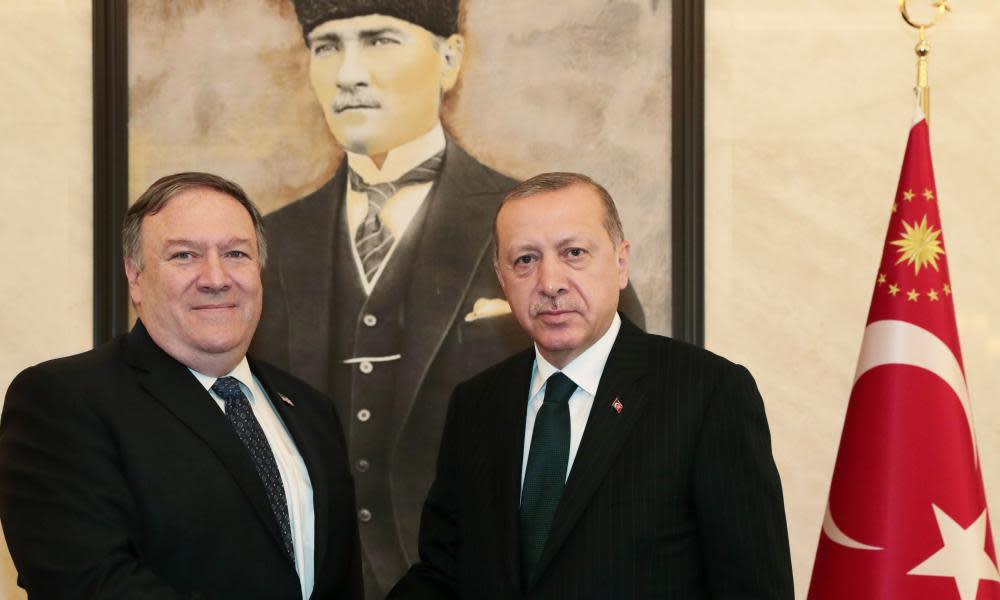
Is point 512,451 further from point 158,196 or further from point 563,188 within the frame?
point 158,196

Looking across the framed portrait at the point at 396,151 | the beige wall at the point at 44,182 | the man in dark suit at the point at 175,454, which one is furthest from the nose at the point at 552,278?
the beige wall at the point at 44,182

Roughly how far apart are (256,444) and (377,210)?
3.43 feet

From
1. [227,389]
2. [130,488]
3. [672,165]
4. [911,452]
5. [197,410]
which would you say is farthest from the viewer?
[672,165]

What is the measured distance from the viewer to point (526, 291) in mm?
2316

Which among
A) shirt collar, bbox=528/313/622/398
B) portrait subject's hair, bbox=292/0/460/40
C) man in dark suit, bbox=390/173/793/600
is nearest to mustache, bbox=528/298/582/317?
man in dark suit, bbox=390/173/793/600

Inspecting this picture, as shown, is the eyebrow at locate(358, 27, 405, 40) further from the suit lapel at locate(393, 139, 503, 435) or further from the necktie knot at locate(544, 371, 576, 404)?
the necktie knot at locate(544, 371, 576, 404)

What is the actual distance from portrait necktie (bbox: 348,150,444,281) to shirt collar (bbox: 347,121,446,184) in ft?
0.04

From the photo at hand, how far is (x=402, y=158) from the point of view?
3150 millimetres

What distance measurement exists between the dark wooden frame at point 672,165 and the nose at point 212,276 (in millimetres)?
1001

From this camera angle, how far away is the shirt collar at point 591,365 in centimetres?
232

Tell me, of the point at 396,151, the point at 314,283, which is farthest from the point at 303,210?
the point at 396,151

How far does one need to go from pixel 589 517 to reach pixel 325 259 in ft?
4.33

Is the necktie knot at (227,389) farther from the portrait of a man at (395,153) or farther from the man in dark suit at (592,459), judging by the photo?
the portrait of a man at (395,153)

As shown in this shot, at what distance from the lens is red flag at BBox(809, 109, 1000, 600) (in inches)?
98.1
